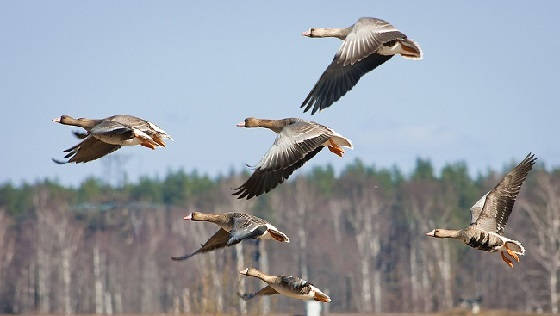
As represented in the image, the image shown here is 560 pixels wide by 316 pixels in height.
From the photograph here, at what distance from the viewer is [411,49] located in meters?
19.8

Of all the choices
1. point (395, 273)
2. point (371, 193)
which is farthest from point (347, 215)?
point (395, 273)

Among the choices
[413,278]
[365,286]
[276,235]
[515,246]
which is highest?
[413,278]

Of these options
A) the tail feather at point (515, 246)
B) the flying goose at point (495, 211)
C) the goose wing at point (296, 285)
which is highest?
the flying goose at point (495, 211)

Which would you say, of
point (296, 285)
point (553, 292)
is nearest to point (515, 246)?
point (296, 285)

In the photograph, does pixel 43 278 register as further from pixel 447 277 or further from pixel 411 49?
pixel 411 49

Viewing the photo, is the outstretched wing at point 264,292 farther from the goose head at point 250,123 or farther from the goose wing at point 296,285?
the goose head at point 250,123

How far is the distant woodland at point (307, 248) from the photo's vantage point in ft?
244

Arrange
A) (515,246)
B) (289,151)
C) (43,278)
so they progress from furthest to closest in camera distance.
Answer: (43,278)
(515,246)
(289,151)

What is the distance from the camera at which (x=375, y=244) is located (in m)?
83.6

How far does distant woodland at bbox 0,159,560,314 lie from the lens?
74375 mm

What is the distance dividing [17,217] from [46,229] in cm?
1432

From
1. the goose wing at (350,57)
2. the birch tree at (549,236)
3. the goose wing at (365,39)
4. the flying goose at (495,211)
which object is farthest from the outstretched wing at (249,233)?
the birch tree at (549,236)

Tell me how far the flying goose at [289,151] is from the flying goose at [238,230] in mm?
519

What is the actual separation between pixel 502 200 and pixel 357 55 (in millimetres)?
3156
